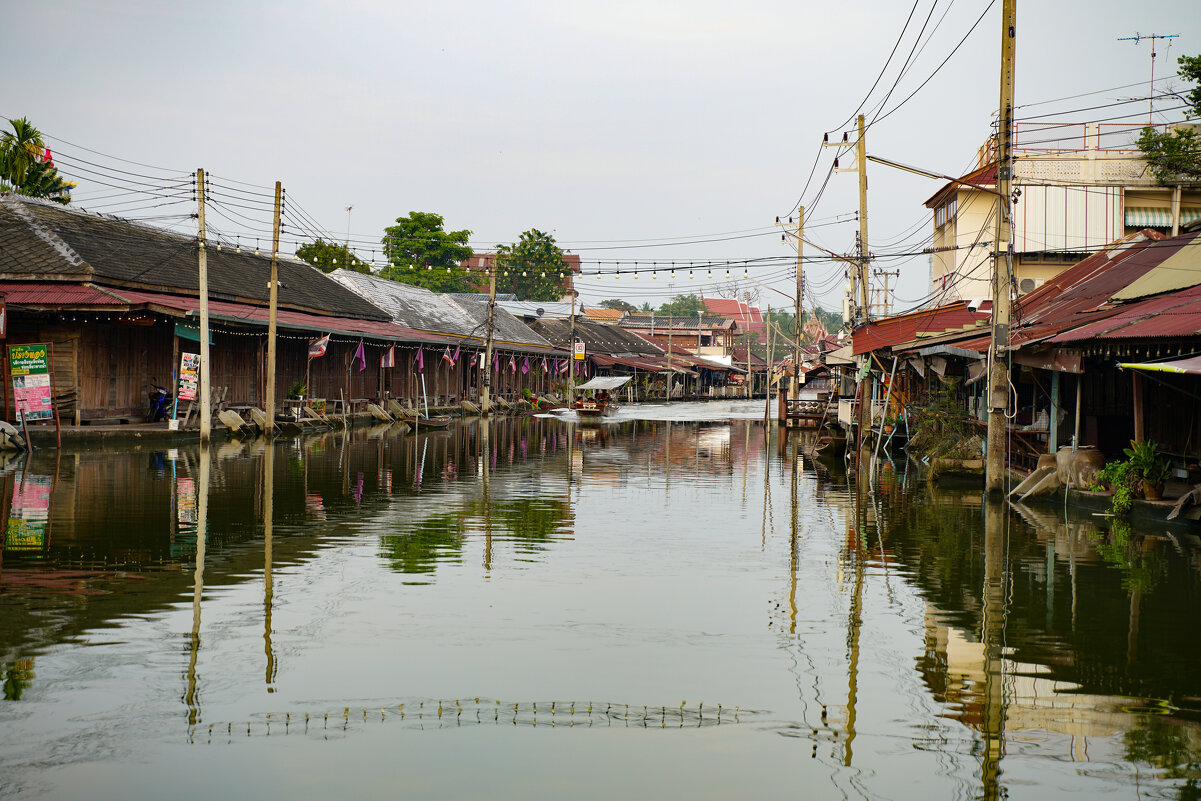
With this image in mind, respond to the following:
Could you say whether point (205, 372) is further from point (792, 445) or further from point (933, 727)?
point (933, 727)

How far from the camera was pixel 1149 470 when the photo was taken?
16453 millimetres

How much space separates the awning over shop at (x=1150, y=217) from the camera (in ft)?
109

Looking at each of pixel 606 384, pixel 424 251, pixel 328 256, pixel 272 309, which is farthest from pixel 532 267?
pixel 272 309

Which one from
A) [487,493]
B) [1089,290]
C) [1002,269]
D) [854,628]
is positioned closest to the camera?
[854,628]

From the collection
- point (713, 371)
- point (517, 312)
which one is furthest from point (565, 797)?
point (713, 371)

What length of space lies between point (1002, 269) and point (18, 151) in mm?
41582

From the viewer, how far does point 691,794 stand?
5.78 m

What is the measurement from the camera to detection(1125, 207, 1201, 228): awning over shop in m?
33.3

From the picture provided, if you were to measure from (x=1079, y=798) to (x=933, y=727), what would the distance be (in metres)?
1.16

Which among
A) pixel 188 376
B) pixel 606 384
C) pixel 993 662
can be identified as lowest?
pixel 993 662

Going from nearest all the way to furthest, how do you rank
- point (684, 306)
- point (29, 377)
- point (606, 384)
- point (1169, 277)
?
point (1169, 277) < point (29, 377) < point (606, 384) < point (684, 306)

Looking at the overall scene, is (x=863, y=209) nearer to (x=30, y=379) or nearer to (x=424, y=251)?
(x=30, y=379)

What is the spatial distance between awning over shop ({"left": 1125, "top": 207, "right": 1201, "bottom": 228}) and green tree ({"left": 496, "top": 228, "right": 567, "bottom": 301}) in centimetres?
6533

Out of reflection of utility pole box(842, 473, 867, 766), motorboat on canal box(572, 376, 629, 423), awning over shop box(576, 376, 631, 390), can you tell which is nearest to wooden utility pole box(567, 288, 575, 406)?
motorboat on canal box(572, 376, 629, 423)
